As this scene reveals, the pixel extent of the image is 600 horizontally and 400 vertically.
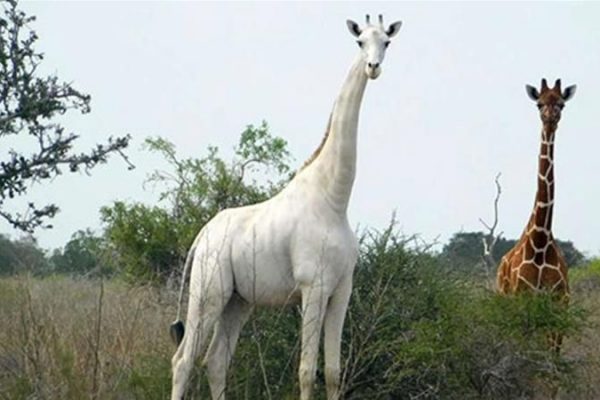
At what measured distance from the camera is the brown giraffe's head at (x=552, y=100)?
35.8 ft

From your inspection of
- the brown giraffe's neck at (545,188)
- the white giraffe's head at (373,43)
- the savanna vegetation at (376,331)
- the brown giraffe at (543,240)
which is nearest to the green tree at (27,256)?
the savanna vegetation at (376,331)

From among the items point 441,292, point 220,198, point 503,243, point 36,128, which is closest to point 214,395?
point 441,292

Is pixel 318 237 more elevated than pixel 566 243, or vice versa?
pixel 566 243

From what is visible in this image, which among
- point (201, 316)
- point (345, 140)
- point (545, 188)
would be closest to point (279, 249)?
point (201, 316)

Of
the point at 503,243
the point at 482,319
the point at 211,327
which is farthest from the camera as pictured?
the point at 503,243

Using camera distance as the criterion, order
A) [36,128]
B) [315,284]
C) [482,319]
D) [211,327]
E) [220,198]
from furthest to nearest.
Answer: [220,198] < [36,128] < [482,319] < [211,327] < [315,284]

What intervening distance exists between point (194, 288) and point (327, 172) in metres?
1.13

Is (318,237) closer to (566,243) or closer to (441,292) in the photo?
(441,292)

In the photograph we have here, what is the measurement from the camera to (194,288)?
335 inches

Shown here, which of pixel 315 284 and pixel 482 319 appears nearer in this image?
pixel 315 284

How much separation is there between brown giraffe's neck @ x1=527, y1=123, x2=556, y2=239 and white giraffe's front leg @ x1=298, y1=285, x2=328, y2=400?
145 inches

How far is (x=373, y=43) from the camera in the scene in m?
8.05

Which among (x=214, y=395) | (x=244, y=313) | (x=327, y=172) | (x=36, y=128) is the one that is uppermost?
(x=36, y=128)

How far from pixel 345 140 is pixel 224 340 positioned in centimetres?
155
